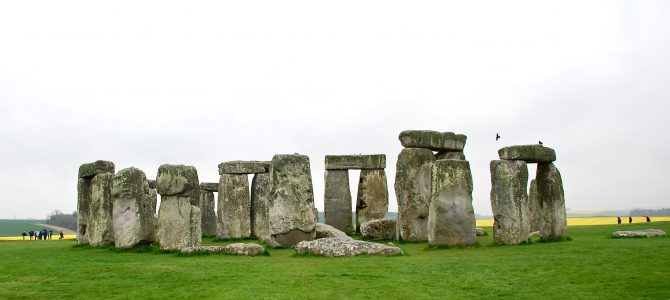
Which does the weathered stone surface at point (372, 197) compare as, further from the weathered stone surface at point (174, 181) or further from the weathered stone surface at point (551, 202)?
the weathered stone surface at point (174, 181)

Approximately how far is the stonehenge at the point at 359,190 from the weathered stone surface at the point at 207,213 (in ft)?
15.5

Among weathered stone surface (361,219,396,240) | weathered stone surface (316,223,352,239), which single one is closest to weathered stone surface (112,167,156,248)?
weathered stone surface (316,223,352,239)

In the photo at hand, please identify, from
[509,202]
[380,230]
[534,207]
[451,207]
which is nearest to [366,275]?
[451,207]

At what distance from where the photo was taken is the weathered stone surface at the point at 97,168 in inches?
766

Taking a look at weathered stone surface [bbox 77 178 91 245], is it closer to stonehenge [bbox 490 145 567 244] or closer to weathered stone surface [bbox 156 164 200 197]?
weathered stone surface [bbox 156 164 200 197]

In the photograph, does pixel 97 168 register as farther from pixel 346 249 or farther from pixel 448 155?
pixel 448 155

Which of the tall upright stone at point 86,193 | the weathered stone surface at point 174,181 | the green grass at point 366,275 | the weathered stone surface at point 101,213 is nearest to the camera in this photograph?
the green grass at point 366,275

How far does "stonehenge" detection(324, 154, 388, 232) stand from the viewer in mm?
27234

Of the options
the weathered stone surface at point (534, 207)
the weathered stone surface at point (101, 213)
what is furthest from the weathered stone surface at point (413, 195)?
the weathered stone surface at point (101, 213)

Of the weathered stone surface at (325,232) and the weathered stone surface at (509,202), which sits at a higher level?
the weathered stone surface at (509,202)

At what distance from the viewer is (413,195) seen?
19.7 meters

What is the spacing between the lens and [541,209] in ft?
60.7

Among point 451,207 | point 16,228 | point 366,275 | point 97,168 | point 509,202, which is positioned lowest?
point 16,228

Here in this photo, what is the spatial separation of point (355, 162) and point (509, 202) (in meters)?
11.3
